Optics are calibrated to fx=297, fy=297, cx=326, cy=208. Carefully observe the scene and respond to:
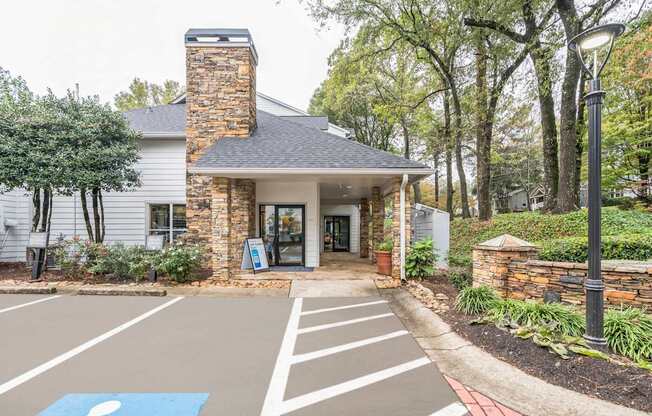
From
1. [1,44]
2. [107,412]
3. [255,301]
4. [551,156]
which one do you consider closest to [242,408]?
[107,412]

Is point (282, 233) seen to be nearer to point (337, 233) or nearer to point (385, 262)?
point (385, 262)

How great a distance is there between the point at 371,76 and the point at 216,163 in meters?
15.0

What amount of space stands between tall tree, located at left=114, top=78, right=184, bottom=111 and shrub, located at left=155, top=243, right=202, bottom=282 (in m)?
22.4

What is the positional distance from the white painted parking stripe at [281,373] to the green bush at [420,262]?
3.24 meters

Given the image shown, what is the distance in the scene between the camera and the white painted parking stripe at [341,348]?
3.44 meters

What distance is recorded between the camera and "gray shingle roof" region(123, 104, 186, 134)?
9.91m

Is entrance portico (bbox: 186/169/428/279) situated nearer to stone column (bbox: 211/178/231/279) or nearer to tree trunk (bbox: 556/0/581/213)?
stone column (bbox: 211/178/231/279)

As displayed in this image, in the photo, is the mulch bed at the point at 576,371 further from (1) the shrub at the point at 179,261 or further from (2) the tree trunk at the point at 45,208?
(2) the tree trunk at the point at 45,208

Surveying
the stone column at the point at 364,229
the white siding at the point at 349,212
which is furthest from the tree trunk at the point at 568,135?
the white siding at the point at 349,212

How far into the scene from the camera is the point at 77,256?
24.1ft

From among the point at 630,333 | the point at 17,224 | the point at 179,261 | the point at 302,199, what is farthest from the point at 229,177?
the point at 17,224

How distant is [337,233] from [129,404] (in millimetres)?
14320

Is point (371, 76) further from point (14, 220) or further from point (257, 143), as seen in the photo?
point (14, 220)

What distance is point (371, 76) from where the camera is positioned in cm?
1892
